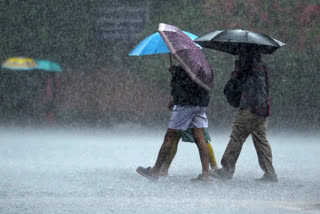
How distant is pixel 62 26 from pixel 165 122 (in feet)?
14.5

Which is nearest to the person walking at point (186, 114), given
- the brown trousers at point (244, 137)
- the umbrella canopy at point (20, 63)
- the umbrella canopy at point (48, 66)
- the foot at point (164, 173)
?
the brown trousers at point (244, 137)

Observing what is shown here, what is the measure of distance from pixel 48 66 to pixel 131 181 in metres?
10.1

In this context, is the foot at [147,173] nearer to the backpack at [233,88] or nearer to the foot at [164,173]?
the foot at [164,173]

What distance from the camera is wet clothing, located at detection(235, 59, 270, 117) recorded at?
8234mm

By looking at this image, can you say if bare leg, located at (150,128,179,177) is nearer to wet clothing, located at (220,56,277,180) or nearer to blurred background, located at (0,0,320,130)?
wet clothing, located at (220,56,277,180)

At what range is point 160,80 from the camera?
1720 centimetres

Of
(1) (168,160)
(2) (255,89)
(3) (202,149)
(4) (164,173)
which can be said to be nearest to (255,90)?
(2) (255,89)

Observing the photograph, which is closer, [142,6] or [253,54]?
[253,54]

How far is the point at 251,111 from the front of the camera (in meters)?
8.27

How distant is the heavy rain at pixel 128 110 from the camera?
7.28m

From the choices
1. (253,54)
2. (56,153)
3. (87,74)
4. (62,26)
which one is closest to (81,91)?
(87,74)

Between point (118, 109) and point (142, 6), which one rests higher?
point (142, 6)

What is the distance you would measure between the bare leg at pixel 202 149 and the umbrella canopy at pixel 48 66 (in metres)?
9.88

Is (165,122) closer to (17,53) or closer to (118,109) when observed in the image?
(118,109)
